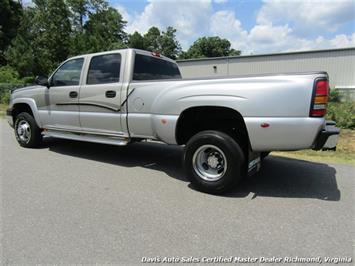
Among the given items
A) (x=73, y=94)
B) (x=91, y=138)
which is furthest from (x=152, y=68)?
(x=91, y=138)

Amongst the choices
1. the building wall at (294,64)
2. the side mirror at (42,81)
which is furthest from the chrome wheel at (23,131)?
the building wall at (294,64)

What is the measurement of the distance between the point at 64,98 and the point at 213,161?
3414mm

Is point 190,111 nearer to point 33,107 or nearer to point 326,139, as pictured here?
point 326,139

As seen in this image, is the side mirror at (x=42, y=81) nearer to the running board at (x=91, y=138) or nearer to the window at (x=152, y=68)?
the running board at (x=91, y=138)

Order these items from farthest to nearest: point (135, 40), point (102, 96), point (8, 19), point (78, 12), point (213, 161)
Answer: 1. point (135, 40)
2. point (8, 19)
3. point (78, 12)
4. point (102, 96)
5. point (213, 161)

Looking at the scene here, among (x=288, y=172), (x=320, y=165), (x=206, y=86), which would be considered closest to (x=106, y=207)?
(x=206, y=86)

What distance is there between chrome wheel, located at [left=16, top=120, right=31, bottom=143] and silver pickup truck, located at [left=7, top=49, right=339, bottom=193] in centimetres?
19

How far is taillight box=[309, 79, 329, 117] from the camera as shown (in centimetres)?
357

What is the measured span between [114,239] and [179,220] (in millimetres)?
763

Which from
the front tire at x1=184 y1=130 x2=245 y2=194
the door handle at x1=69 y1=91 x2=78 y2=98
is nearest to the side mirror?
the door handle at x1=69 y1=91 x2=78 y2=98

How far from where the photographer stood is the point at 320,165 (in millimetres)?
5691

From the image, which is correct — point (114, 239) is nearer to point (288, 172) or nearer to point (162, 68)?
point (288, 172)

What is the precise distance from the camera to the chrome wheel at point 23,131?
692 centimetres

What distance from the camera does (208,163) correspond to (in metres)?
4.37
